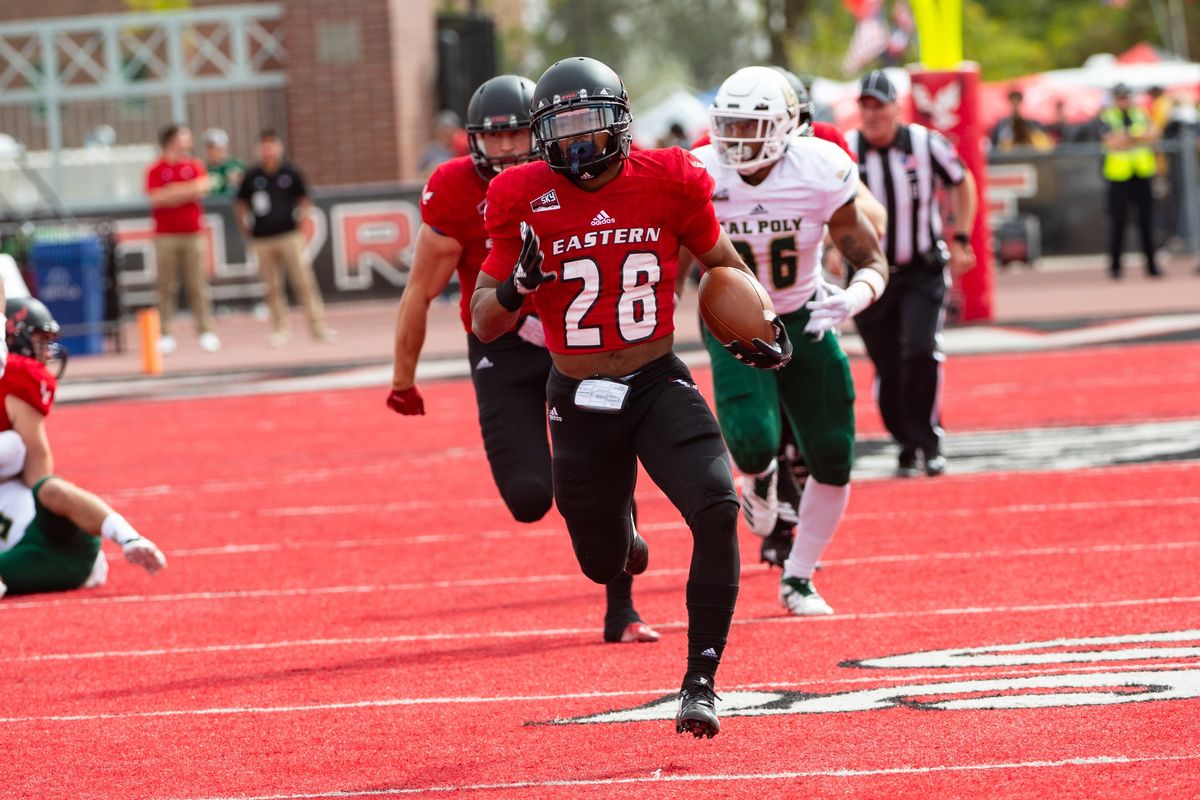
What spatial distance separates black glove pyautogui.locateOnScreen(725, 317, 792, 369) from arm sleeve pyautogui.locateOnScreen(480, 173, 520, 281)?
2.29 ft

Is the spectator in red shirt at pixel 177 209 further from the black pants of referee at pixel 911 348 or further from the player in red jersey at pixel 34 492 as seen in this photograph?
the player in red jersey at pixel 34 492

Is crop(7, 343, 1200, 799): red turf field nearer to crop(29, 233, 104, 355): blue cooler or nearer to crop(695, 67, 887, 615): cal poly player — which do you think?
crop(695, 67, 887, 615): cal poly player

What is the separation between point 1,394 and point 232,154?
22321 mm

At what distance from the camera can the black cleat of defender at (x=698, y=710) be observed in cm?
546

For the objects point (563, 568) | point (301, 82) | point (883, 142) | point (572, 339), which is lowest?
point (563, 568)

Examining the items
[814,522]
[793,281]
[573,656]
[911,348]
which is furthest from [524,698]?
[911,348]

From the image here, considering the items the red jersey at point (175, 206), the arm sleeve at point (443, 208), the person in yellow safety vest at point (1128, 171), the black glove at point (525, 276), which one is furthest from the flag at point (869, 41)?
the black glove at point (525, 276)

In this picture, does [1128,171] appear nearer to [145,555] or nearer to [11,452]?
[11,452]

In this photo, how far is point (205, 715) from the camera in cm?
648

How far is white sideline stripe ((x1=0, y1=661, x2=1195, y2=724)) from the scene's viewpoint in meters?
6.37

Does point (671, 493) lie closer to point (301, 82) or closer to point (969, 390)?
point (969, 390)

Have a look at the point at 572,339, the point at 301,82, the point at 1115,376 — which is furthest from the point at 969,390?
the point at 301,82

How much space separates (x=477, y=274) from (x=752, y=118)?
1148mm

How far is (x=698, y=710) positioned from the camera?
5.48 metres
